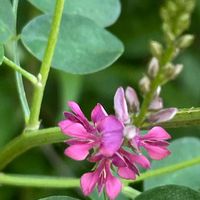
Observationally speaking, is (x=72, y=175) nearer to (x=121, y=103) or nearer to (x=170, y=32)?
(x=121, y=103)

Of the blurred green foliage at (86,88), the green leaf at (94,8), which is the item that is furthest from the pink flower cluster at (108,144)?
the blurred green foliage at (86,88)

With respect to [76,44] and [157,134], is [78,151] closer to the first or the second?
[157,134]

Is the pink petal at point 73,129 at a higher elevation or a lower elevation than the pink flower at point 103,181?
A: higher

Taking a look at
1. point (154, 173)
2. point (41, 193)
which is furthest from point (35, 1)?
point (41, 193)

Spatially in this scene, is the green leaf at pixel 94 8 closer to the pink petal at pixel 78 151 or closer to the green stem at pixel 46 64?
the green stem at pixel 46 64

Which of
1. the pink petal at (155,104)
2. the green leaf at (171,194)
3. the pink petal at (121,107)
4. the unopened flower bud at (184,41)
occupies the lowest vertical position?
the green leaf at (171,194)

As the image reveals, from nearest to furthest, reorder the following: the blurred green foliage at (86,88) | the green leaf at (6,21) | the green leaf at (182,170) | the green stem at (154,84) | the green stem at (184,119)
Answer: the green stem at (154,84), the green stem at (184,119), the green leaf at (6,21), the green leaf at (182,170), the blurred green foliage at (86,88)
